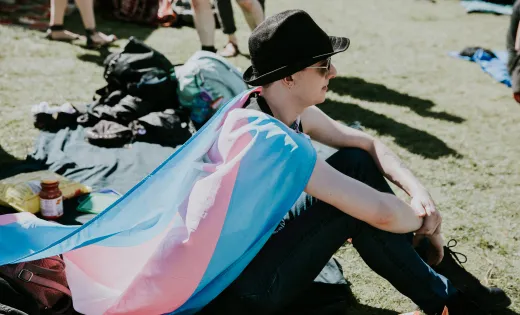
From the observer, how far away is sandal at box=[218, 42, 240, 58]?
6.60 metres

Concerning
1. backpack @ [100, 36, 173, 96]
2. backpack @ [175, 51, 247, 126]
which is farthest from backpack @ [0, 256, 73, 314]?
backpack @ [100, 36, 173, 96]

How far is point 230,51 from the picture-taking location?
6.63 metres

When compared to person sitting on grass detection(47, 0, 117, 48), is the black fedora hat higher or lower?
higher

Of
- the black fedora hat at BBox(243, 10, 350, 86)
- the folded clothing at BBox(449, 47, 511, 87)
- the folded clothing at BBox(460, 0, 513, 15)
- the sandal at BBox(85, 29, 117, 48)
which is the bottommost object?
the folded clothing at BBox(460, 0, 513, 15)

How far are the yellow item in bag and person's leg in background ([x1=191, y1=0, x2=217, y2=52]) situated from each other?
2543mm

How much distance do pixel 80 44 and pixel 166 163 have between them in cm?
492

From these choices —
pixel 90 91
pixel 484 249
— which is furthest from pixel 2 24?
pixel 484 249

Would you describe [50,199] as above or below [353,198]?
below

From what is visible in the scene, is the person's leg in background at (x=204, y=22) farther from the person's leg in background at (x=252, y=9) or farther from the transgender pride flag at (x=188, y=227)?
the transgender pride flag at (x=188, y=227)

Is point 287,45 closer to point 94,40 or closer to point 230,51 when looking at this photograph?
point 230,51

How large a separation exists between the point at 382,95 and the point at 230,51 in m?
1.81

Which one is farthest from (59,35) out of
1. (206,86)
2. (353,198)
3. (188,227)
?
(353,198)

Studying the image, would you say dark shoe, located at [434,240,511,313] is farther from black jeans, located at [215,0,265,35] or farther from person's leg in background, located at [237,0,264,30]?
black jeans, located at [215,0,265,35]

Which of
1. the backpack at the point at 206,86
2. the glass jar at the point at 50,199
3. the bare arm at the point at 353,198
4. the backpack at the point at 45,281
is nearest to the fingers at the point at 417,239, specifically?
the bare arm at the point at 353,198
